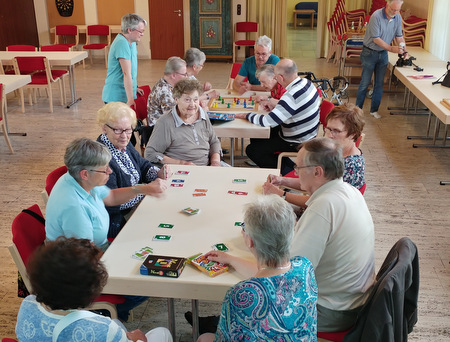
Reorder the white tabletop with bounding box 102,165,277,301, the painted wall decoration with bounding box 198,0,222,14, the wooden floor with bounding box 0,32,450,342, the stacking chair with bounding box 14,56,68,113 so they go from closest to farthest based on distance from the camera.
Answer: the white tabletop with bounding box 102,165,277,301 → the wooden floor with bounding box 0,32,450,342 → the stacking chair with bounding box 14,56,68,113 → the painted wall decoration with bounding box 198,0,222,14

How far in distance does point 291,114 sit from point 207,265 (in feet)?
7.71

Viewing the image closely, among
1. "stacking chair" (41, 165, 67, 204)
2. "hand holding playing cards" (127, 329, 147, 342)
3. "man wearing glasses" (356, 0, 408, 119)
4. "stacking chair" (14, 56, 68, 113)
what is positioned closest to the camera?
"hand holding playing cards" (127, 329, 147, 342)

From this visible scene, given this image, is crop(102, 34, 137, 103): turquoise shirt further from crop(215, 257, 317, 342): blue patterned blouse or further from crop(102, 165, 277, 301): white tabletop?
crop(215, 257, 317, 342): blue patterned blouse

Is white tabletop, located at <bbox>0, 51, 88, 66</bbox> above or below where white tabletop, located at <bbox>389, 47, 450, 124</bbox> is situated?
above

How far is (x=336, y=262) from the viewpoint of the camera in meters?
2.22

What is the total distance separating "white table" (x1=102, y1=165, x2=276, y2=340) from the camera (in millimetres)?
2217

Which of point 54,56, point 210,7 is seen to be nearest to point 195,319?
point 54,56

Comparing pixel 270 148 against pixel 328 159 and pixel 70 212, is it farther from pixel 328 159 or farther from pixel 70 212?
pixel 70 212

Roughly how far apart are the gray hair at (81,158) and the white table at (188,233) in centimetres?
38

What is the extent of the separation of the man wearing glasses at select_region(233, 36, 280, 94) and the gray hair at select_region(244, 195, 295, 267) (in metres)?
3.74

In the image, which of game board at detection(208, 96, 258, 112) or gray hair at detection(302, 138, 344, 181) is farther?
game board at detection(208, 96, 258, 112)

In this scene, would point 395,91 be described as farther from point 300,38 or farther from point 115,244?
point 115,244

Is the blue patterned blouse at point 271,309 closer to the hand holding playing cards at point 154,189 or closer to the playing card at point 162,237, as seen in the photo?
the playing card at point 162,237

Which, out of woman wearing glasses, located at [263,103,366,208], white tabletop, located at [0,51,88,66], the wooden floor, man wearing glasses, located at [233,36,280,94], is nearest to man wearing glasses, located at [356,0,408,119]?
Answer: the wooden floor
